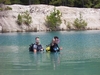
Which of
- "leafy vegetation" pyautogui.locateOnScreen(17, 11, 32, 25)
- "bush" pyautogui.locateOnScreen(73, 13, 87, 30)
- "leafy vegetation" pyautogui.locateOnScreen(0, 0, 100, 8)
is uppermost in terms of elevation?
"leafy vegetation" pyautogui.locateOnScreen(0, 0, 100, 8)

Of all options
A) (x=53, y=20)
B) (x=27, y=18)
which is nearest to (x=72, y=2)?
(x=53, y=20)

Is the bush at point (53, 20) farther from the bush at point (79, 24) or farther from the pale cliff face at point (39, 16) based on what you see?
the bush at point (79, 24)

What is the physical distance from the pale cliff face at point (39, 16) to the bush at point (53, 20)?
5.77 feet

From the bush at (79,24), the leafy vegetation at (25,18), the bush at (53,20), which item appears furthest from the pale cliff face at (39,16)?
the bush at (79,24)

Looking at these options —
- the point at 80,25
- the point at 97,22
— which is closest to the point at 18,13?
the point at 80,25

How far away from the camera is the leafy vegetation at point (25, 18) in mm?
88500

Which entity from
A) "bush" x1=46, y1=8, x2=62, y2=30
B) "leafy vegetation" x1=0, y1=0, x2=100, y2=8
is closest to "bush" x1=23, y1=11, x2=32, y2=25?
"bush" x1=46, y1=8, x2=62, y2=30

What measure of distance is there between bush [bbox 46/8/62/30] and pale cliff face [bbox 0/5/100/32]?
1758mm

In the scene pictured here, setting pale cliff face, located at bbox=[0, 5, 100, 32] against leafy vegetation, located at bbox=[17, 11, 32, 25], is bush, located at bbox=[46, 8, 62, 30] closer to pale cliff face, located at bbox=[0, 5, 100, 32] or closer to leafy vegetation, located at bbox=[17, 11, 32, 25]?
pale cliff face, located at bbox=[0, 5, 100, 32]

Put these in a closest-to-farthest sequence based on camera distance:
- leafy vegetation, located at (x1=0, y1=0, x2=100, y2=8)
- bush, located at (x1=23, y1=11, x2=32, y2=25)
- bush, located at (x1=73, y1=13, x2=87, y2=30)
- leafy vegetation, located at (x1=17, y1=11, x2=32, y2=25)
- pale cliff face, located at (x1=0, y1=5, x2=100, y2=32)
Result: pale cliff face, located at (x1=0, y1=5, x2=100, y2=32), leafy vegetation, located at (x1=17, y1=11, x2=32, y2=25), bush, located at (x1=23, y1=11, x2=32, y2=25), bush, located at (x1=73, y1=13, x2=87, y2=30), leafy vegetation, located at (x1=0, y1=0, x2=100, y2=8)

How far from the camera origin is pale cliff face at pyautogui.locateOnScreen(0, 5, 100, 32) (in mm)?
87125

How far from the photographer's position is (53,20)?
92.2 metres

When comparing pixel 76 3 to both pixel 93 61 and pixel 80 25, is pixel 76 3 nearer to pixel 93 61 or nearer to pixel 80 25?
pixel 80 25

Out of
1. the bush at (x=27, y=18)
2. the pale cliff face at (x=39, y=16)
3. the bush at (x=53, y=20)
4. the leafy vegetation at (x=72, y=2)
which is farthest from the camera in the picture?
the leafy vegetation at (x=72, y=2)
